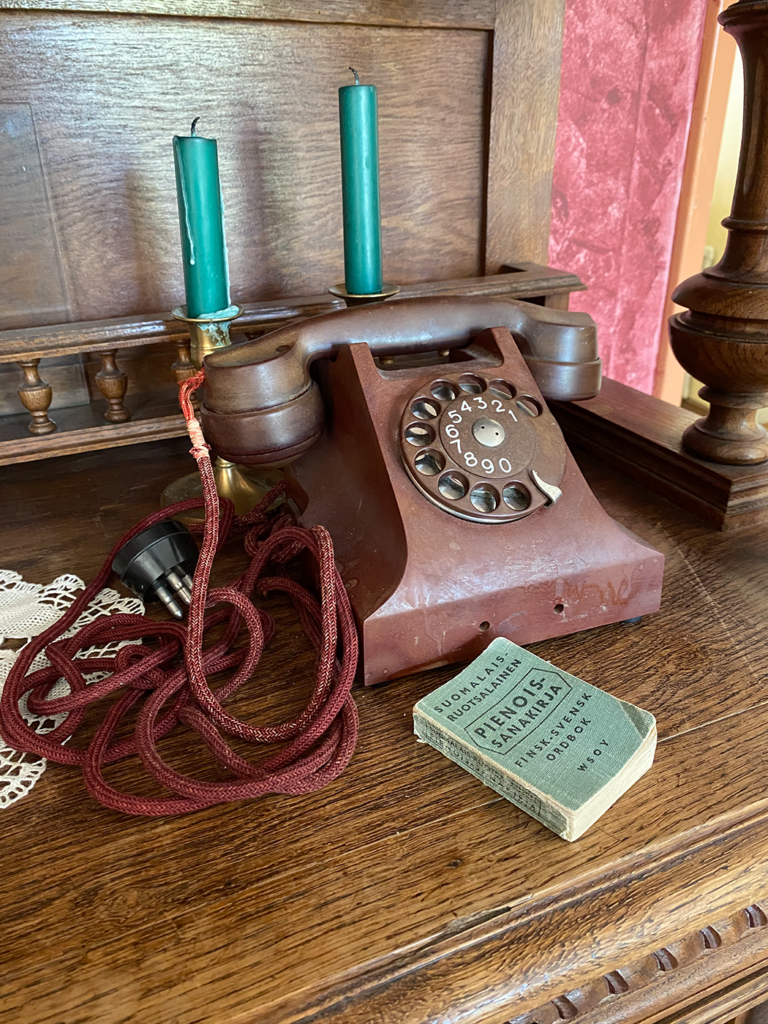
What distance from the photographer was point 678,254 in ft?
5.53

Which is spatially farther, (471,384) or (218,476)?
(218,476)

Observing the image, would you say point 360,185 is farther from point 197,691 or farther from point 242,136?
point 197,691

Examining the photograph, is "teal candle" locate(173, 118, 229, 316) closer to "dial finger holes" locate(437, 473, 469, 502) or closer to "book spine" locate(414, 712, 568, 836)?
"dial finger holes" locate(437, 473, 469, 502)

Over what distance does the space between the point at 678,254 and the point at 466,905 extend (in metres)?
1.55

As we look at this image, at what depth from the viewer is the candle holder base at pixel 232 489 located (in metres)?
0.88

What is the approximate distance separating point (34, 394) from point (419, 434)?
17.9 inches

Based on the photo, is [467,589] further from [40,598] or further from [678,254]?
[678,254]

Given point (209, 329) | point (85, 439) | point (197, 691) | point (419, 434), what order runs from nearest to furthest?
point (197, 691) → point (419, 434) → point (209, 329) → point (85, 439)

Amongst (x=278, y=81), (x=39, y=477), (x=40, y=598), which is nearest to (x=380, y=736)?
(x=40, y=598)

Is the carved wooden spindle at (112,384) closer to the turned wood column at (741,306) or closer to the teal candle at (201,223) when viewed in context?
the teal candle at (201,223)

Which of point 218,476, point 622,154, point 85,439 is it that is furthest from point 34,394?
point 622,154

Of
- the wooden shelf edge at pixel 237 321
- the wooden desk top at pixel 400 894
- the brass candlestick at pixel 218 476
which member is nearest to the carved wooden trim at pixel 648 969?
the wooden desk top at pixel 400 894

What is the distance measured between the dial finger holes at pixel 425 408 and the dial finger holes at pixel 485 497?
0.24 feet

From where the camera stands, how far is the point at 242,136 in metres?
1.04
